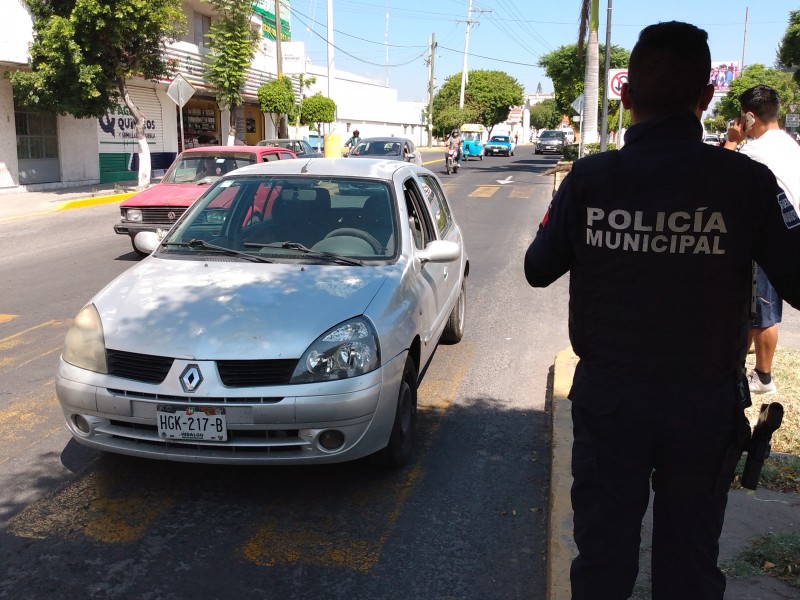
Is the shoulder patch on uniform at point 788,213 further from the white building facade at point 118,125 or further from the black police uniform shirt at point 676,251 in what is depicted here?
the white building facade at point 118,125

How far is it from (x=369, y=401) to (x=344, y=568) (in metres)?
A: 0.79

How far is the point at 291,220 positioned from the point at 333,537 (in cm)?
223

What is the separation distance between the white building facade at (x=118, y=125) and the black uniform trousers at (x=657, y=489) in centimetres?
2030

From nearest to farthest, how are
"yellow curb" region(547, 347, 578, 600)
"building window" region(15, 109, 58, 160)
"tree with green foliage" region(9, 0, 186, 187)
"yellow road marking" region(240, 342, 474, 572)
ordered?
"yellow curb" region(547, 347, 578, 600)
"yellow road marking" region(240, 342, 474, 572)
"tree with green foliage" region(9, 0, 186, 187)
"building window" region(15, 109, 58, 160)

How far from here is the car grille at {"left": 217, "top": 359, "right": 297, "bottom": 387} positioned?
368cm

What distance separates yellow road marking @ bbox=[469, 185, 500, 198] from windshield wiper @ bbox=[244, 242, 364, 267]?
59.2 ft

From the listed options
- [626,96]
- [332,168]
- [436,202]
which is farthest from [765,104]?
[626,96]

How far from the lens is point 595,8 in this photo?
24.2 metres

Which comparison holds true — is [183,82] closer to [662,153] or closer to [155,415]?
[155,415]

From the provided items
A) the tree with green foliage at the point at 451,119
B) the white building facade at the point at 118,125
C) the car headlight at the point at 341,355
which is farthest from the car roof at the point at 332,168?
the tree with green foliage at the point at 451,119

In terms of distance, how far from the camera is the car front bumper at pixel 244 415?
3648mm

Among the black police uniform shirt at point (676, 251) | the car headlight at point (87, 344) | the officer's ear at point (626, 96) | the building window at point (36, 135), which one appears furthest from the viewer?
the building window at point (36, 135)

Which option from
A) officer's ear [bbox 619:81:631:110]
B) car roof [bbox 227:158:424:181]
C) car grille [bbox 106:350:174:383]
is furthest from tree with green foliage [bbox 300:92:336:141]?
officer's ear [bbox 619:81:631:110]

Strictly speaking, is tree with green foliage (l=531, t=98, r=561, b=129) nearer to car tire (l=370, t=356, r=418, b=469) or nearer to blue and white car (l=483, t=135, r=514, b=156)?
blue and white car (l=483, t=135, r=514, b=156)
